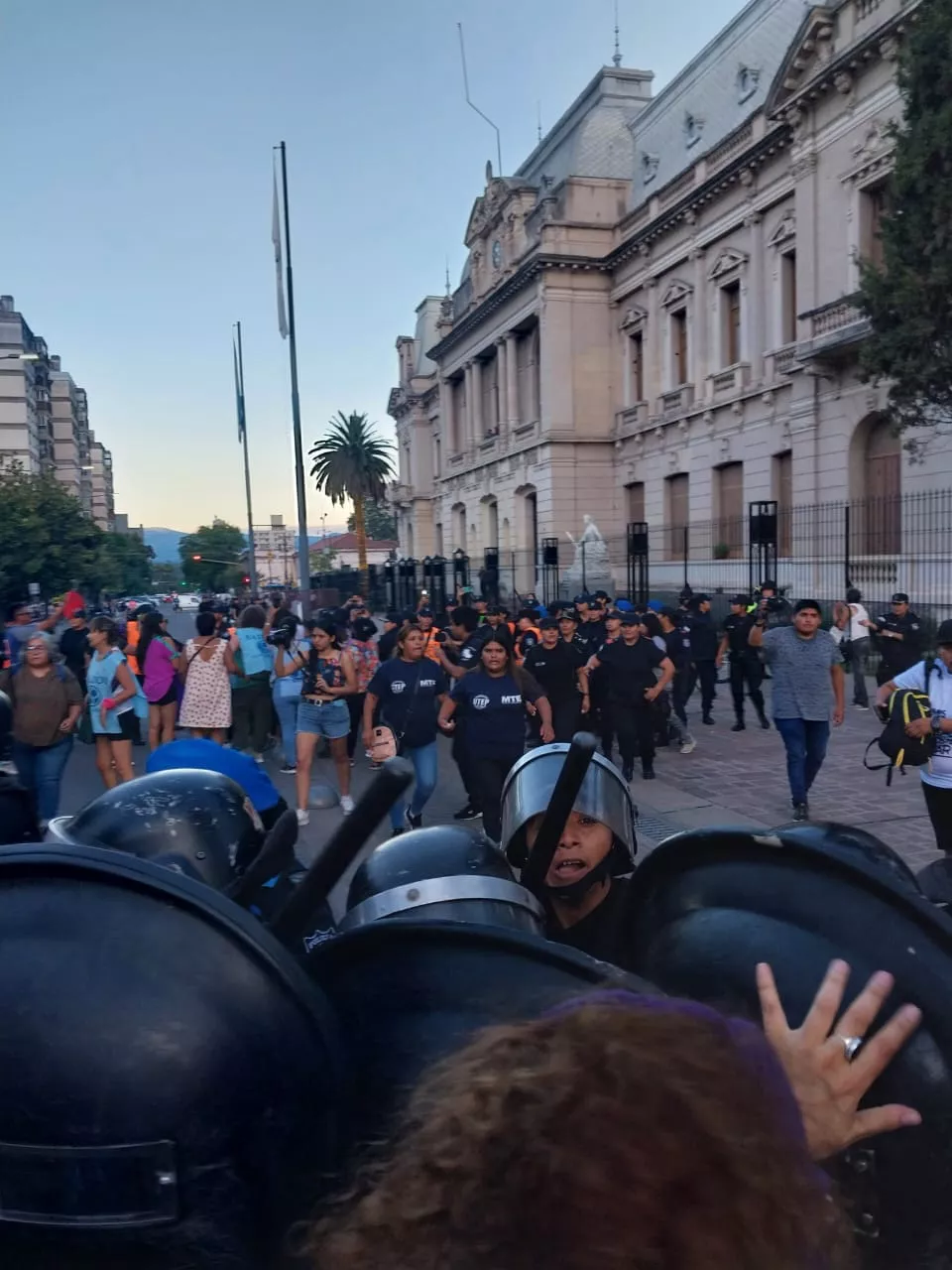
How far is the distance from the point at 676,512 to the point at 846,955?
30954mm

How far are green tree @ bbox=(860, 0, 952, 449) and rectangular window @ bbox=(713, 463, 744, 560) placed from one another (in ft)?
35.1

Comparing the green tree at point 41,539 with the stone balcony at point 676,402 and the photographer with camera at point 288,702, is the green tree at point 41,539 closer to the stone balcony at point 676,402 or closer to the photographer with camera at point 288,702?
the stone balcony at point 676,402

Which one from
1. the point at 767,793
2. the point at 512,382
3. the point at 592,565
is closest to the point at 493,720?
the point at 767,793

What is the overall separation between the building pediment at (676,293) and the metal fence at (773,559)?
6.79 metres

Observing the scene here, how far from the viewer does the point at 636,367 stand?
3434cm

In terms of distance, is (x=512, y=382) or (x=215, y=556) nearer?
(x=512, y=382)

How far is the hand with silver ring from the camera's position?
132 centimetres

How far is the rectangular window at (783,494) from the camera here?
24.6m

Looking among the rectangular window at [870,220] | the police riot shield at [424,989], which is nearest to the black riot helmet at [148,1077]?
the police riot shield at [424,989]

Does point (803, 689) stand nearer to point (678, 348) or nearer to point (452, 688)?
point (452, 688)

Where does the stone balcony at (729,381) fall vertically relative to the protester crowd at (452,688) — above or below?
above

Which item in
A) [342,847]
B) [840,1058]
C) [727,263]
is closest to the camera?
[840,1058]

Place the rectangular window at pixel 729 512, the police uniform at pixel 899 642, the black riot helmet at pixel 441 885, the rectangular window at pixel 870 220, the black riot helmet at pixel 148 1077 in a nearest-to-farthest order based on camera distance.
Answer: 1. the black riot helmet at pixel 148 1077
2. the black riot helmet at pixel 441 885
3. the police uniform at pixel 899 642
4. the rectangular window at pixel 870 220
5. the rectangular window at pixel 729 512

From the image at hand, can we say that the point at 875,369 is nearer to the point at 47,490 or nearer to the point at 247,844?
the point at 247,844
